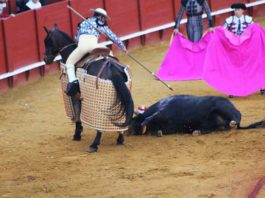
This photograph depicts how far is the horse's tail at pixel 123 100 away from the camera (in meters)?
9.77

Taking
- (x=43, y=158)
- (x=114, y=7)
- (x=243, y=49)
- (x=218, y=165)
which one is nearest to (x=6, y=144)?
(x=43, y=158)

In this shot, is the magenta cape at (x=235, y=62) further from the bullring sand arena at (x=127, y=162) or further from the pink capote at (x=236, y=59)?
the bullring sand arena at (x=127, y=162)

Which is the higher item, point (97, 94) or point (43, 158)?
point (97, 94)

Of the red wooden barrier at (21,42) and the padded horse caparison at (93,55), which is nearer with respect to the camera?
the padded horse caparison at (93,55)

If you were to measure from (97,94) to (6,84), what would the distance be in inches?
193

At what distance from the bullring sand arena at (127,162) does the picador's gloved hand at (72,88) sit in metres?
0.62

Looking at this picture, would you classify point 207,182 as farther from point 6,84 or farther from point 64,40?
point 6,84

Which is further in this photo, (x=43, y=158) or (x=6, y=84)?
(x=6, y=84)

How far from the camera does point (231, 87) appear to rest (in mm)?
12914

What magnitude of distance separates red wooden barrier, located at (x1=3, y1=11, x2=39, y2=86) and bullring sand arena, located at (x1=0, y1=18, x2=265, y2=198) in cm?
212

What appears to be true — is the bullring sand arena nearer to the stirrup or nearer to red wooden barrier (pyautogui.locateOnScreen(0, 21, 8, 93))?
the stirrup

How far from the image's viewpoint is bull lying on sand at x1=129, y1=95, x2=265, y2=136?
1028 cm

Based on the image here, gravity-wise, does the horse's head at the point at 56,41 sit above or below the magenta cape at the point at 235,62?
above

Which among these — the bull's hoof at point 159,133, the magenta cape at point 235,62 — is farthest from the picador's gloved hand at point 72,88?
the magenta cape at point 235,62
